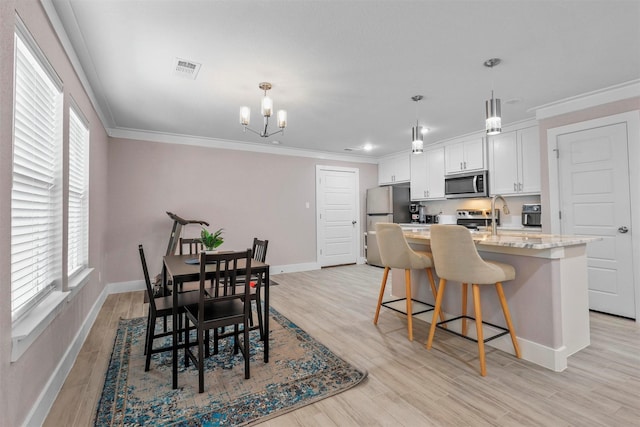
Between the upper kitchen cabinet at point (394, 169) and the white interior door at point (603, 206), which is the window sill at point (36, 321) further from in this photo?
the upper kitchen cabinet at point (394, 169)

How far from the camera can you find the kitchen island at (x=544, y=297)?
2.18 m

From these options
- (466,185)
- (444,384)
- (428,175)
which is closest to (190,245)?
(444,384)

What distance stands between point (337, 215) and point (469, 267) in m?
4.38

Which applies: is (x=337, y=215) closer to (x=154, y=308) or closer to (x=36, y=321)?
(x=154, y=308)

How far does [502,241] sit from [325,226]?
4.30m

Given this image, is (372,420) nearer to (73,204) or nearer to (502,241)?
(502,241)

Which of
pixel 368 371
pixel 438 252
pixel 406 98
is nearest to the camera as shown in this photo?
pixel 368 371

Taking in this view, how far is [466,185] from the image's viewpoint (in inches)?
200

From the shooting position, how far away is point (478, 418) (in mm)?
1678

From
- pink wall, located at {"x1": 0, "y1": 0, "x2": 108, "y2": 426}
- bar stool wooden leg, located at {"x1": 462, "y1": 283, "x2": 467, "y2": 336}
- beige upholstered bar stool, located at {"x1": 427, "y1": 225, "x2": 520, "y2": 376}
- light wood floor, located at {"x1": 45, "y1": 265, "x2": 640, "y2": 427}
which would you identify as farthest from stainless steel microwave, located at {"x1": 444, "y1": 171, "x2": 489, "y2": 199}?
pink wall, located at {"x1": 0, "y1": 0, "x2": 108, "y2": 426}

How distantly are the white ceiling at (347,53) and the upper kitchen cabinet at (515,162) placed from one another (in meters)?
0.42

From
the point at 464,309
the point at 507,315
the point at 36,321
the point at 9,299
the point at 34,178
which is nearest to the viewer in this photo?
the point at 9,299

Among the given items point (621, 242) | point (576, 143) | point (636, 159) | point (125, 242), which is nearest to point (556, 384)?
point (621, 242)

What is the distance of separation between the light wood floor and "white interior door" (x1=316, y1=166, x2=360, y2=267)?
320 cm
